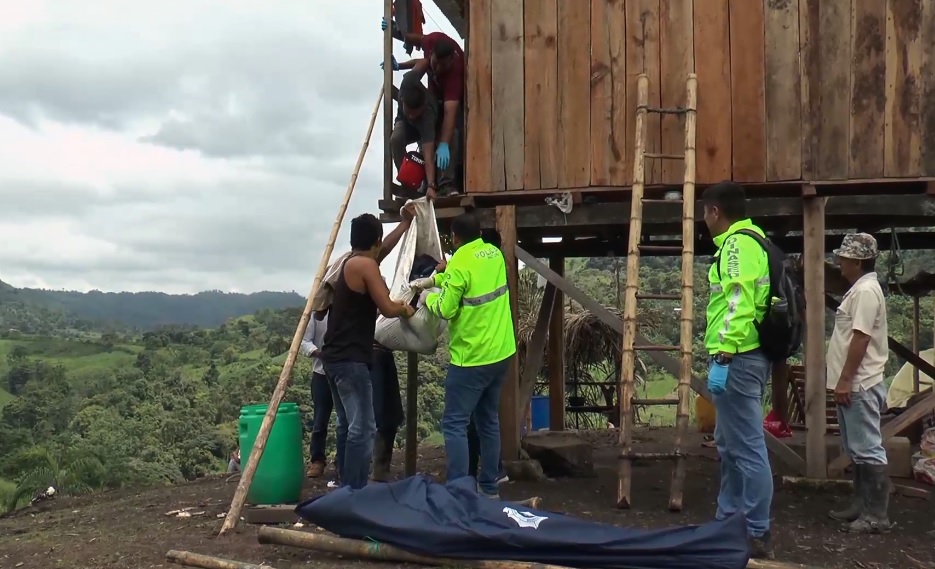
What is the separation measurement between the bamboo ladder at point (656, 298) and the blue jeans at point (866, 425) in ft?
3.41

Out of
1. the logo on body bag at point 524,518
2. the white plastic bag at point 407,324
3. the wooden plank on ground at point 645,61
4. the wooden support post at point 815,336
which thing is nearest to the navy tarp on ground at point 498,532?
the logo on body bag at point 524,518

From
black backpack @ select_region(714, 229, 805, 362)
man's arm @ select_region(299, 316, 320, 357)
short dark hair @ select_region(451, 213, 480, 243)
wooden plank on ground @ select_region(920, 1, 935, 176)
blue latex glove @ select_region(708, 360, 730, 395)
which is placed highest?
wooden plank on ground @ select_region(920, 1, 935, 176)

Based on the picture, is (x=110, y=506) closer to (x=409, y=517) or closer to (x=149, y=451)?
(x=409, y=517)

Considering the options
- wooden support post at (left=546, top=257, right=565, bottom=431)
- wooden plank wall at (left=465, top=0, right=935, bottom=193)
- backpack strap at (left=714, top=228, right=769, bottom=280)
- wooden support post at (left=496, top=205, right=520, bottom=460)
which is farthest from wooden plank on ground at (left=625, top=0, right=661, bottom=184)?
wooden support post at (left=546, top=257, right=565, bottom=431)

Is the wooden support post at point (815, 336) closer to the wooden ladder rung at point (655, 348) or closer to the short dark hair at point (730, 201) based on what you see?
the wooden ladder rung at point (655, 348)

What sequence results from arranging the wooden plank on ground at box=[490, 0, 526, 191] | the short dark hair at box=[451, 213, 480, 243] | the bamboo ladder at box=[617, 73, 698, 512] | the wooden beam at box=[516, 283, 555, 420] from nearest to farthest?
the short dark hair at box=[451, 213, 480, 243] → the bamboo ladder at box=[617, 73, 698, 512] → the wooden plank on ground at box=[490, 0, 526, 191] → the wooden beam at box=[516, 283, 555, 420]

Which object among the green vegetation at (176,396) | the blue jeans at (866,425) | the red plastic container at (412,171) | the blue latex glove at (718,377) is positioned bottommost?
the green vegetation at (176,396)

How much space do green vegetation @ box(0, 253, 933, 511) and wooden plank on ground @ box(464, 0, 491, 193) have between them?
560 centimetres

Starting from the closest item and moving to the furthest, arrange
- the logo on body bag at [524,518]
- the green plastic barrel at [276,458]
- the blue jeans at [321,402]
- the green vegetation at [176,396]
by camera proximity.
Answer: the logo on body bag at [524,518] → the green plastic barrel at [276,458] → the blue jeans at [321,402] → the green vegetation at [176,396]

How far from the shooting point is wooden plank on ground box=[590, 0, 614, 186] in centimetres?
712

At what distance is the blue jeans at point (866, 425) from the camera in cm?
550

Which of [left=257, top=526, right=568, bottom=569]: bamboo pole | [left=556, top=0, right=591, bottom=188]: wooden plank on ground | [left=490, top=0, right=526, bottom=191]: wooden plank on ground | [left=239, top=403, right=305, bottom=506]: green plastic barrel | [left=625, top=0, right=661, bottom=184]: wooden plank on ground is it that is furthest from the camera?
[left=490, top=0, right=526, bottom=191]: wooden plank on ground

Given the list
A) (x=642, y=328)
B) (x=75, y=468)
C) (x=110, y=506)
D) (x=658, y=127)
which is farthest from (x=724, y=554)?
(x=642, y=328)

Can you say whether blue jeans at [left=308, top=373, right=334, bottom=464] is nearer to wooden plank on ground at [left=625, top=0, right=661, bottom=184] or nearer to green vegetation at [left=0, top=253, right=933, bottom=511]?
wooden plank on ground at [left=625, top=0, right=661, bottom=184]
